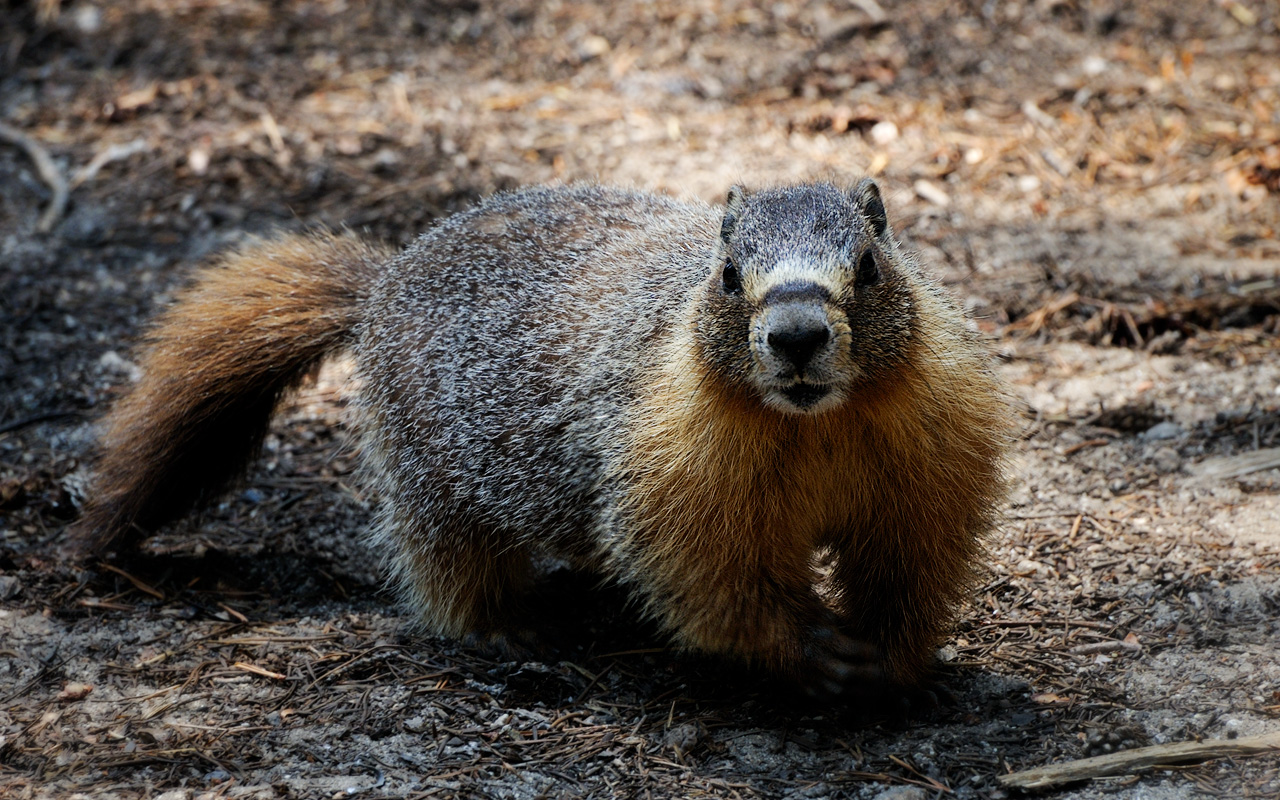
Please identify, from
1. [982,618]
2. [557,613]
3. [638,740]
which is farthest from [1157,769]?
[557,613]

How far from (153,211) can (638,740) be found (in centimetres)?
526

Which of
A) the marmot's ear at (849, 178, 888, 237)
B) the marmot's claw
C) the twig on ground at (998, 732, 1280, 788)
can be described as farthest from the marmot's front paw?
the marmot's ear at (849, 178, 888, 237)

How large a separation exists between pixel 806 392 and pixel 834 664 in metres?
1.15

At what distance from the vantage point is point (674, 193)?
23.5 feet

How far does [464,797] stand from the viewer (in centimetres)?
360

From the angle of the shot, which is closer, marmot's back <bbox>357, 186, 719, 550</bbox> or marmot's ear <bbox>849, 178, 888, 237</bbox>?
marmot's ear <bbox>849, 178, 888, 237</bbox>

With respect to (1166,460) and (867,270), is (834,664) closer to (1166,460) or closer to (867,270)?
(867,270)

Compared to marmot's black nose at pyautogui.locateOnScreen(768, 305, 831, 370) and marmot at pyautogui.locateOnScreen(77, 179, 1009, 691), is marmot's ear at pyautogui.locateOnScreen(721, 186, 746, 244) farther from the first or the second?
marmot's black nose at pyautogui.locateOnScreen(768, 305, 831, 370)

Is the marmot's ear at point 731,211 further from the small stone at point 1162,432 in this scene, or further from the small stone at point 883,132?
the small stone at point 883,132

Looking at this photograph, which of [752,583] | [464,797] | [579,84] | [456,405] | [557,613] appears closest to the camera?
[464,797]

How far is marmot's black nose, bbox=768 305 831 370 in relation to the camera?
3207 millimetres

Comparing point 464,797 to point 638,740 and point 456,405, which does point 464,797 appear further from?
point 456,405

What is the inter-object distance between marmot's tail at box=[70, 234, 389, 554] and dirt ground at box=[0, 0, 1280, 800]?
0.31 metres

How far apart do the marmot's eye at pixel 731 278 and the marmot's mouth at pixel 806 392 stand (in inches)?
15.1
